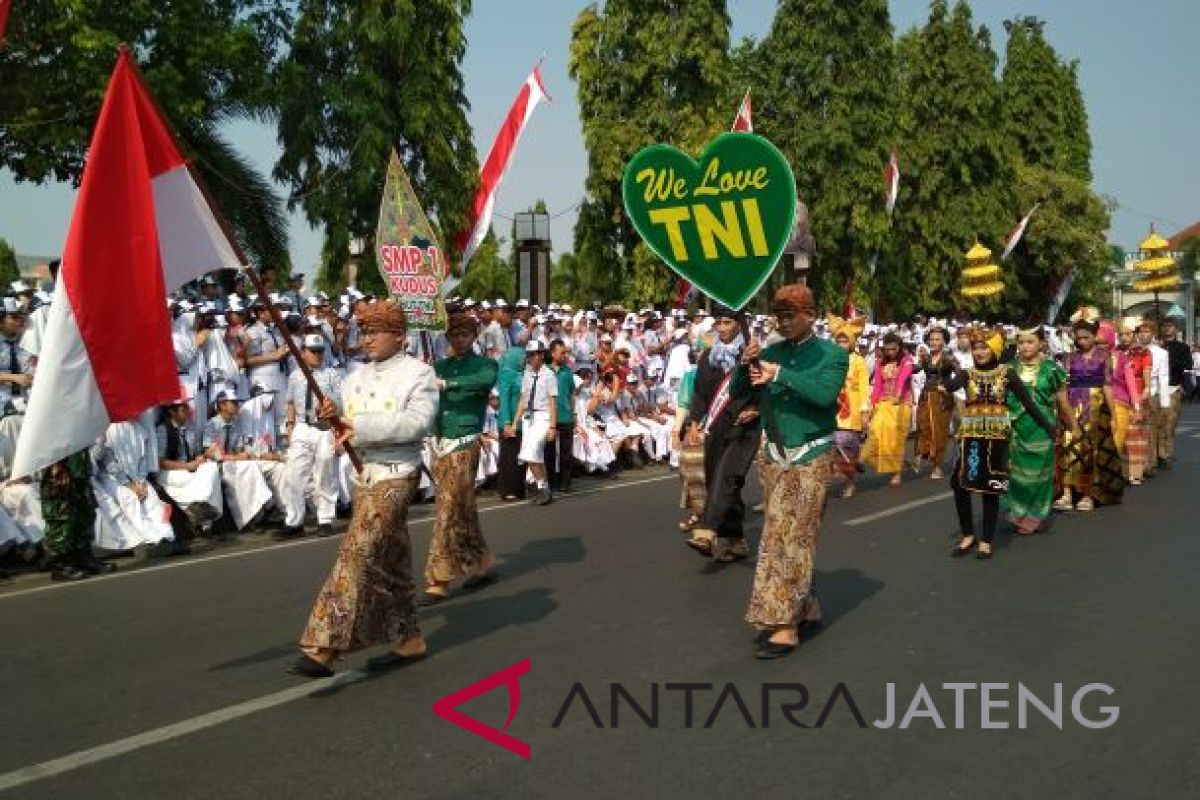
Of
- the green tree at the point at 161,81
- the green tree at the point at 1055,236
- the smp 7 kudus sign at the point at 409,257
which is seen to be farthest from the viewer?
the green tree at the point at 1055,236

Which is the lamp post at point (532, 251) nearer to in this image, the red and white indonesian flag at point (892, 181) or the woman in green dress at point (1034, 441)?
the red and white indonesian flag at point (892, 181)

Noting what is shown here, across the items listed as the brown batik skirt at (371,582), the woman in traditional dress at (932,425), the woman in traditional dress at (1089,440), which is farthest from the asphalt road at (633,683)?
the woman in traditional dress at (932,425)

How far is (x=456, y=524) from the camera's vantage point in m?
8.36

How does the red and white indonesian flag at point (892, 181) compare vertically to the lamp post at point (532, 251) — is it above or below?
above

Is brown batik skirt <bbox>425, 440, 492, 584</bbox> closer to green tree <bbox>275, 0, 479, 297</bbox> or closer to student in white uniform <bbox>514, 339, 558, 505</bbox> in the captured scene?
student in white uniform <bbox>514, 339, 558, 505</bbox>

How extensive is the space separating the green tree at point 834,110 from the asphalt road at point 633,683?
35.4m

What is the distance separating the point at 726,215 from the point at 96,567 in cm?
589

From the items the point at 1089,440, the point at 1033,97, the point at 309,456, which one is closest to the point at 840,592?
the point at 1089,440

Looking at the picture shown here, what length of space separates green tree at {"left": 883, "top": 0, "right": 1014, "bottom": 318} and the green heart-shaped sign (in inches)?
1786

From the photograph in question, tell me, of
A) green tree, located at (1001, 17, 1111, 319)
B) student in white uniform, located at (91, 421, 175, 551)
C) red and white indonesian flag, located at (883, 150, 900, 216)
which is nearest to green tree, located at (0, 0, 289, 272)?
student in white uniform, located at (91, 421, 175, 551)

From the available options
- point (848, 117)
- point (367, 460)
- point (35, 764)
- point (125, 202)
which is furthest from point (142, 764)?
point (848, 117)

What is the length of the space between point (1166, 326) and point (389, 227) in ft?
43.4

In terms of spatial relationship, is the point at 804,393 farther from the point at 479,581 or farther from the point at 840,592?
the point at 479,581

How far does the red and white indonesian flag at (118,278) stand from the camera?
6.17m
